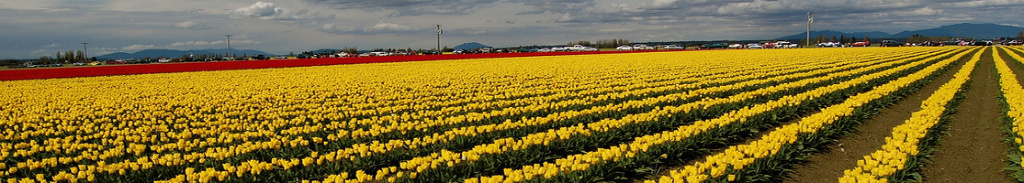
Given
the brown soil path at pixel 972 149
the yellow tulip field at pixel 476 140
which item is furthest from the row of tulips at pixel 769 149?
the brown soil path at pixel 972 149

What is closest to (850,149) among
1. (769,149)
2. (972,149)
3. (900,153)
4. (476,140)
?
(972,149)

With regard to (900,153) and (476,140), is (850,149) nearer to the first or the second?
(900,153)

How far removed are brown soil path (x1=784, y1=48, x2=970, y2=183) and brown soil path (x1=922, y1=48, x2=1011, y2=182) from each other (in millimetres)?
855

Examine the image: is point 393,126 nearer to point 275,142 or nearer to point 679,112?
point 275,142

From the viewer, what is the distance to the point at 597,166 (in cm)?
688

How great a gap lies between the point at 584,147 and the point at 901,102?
10.1 metres

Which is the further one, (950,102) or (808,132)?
(950,102)

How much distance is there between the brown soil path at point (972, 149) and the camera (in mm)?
7622

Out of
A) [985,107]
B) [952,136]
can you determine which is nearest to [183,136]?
[952,136]

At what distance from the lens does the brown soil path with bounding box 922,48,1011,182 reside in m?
7.62

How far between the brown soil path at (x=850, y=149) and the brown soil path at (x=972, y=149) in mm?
855

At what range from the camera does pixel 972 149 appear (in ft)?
29.8

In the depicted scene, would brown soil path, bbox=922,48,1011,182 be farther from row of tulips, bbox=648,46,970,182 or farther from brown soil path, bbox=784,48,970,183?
row of tulips, bbox=648,46,970,182

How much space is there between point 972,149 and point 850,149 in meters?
1.69
